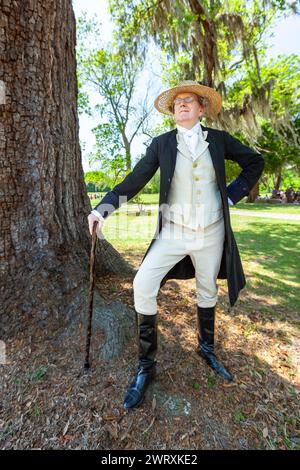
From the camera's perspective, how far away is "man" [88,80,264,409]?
2154 millimetres

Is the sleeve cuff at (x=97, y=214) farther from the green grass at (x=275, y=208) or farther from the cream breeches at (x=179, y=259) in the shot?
the green grass at (x=275, y=208)

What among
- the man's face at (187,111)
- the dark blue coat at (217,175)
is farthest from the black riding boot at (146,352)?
the man's face at (187,111)

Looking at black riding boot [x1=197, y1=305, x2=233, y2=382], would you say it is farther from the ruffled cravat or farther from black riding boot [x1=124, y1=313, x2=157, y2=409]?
the ruffled cravat

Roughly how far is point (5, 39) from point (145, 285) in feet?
7.25

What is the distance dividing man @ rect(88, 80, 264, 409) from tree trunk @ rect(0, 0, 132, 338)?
2.33 feet

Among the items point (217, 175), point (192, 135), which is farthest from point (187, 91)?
point (217, 175)

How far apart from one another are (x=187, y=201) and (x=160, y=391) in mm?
1467

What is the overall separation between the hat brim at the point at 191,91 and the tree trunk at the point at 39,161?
90 cm

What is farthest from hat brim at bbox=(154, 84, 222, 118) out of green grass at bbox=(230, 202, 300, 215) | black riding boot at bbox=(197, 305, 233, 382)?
green grass at bbox=(230, 202, 300, 215)

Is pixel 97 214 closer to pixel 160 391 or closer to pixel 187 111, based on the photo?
pixel 187 111

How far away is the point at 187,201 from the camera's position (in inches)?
87.3

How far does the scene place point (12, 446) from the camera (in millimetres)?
1799

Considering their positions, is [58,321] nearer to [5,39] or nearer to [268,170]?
[5,39]

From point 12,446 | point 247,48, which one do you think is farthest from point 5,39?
point 247,48
